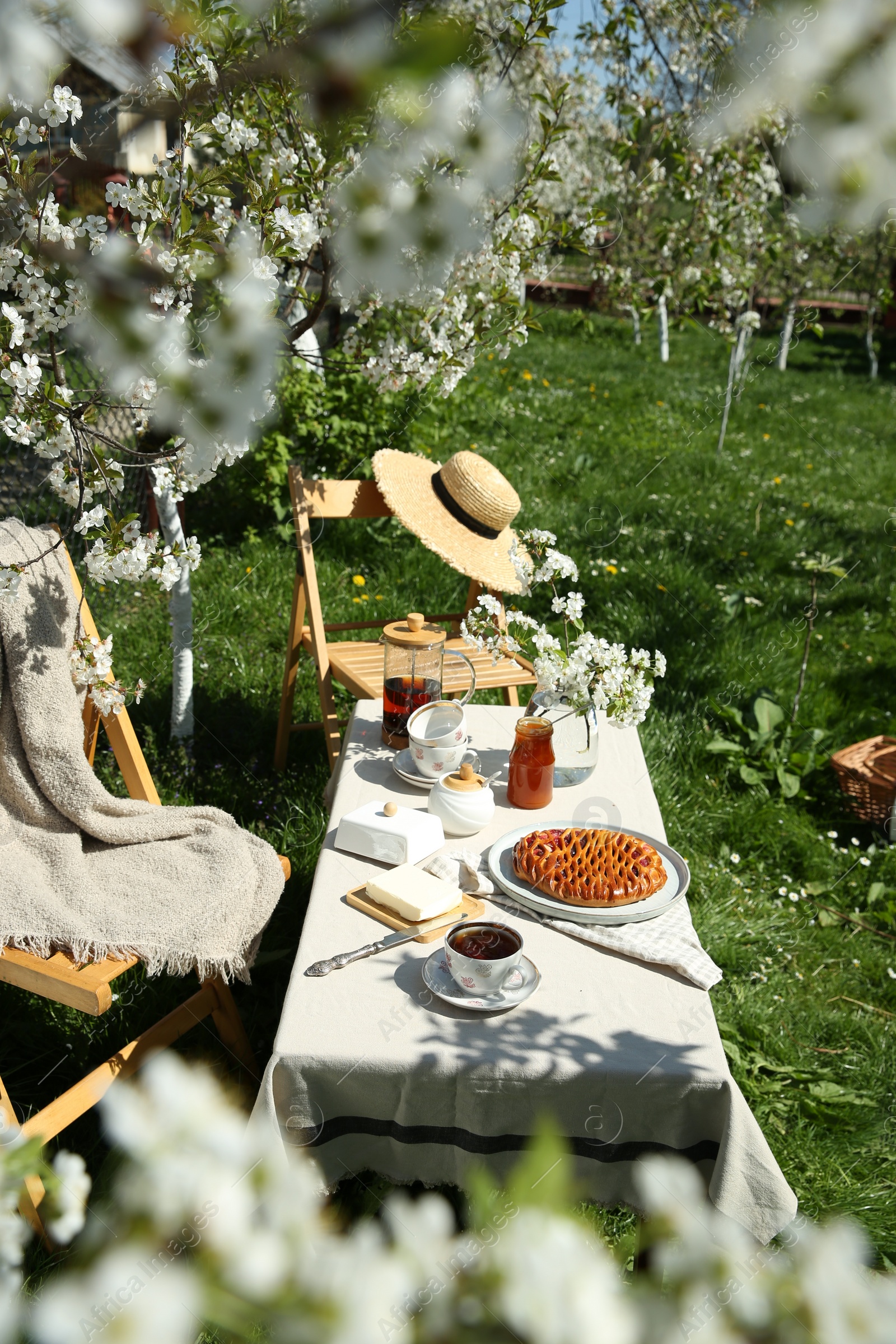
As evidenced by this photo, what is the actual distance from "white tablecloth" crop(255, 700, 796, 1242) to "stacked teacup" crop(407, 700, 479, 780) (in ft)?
2.17

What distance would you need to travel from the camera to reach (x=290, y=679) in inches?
138

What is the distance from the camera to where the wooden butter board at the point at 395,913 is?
1797mm

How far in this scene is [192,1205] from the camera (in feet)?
1.01

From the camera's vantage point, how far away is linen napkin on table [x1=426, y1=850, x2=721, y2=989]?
1.72 m

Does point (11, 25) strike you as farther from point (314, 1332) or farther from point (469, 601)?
point (469, 601)

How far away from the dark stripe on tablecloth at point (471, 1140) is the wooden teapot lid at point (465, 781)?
721 millimetres

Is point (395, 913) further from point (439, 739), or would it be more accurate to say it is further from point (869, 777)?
point (869, 777)

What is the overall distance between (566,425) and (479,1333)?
307 inches

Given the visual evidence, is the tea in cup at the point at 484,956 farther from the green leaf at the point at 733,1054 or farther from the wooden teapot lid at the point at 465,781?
the green leaf at the point at 733,1054

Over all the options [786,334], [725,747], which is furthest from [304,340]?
[786,334]

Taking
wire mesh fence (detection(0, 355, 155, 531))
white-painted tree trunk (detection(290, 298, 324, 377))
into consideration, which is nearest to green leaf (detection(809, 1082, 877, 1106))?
white-painted tree trunk (detection(290, 298, 324, 377))

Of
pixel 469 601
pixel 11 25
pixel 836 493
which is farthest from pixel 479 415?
pixel 11 25

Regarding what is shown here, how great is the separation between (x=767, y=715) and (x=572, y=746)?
74.6 inches

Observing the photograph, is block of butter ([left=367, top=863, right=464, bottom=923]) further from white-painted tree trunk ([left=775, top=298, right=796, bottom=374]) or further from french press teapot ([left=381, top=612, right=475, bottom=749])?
white-painted tree trunk ([left=775, top=298, right=796, bottom=374])
